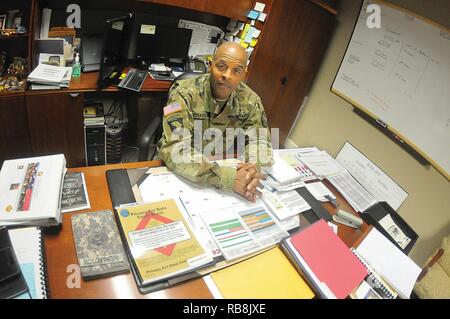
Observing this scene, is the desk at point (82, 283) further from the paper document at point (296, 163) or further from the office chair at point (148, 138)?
the paper document at point (296, 163)

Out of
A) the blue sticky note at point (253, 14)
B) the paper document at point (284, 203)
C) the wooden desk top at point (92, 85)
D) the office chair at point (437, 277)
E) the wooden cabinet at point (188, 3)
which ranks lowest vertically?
the office chair at point (437, 277)

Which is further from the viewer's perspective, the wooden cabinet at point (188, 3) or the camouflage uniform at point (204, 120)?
the wooden cabinet at point (188, 3)

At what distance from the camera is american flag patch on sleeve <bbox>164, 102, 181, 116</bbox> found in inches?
60.1

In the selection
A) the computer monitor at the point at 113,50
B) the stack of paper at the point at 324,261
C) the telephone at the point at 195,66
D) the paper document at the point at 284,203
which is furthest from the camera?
the telephone at the point at 195,66

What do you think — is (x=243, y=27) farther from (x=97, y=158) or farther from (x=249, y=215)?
(x=249, y=215)

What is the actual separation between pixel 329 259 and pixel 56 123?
1943 millimetres

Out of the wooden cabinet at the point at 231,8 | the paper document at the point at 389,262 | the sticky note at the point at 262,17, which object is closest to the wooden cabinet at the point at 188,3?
the wooden cabinet at the point at 231,8

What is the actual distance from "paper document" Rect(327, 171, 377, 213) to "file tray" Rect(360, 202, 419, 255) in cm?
4

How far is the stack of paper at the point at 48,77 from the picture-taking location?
1.96m

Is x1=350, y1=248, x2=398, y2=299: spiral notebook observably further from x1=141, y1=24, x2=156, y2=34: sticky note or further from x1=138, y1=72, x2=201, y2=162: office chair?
x1=141, y1=24, x2=156, y2=34: sticky note

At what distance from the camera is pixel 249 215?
4.30ft

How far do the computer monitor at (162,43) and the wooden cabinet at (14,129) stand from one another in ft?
3.15

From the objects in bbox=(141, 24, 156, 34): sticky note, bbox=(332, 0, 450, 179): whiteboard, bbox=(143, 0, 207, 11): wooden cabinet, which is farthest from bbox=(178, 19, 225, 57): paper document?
bbox=(332, 0, 450, 179): whiteboard

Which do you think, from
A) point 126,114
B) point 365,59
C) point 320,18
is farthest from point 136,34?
point 365,59
